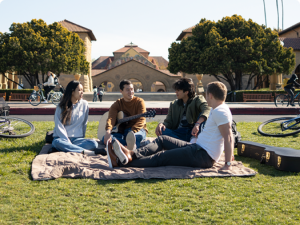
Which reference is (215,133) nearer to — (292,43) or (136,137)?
(136,137)

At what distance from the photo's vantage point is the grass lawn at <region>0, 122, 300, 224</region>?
221cm

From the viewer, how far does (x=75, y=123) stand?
4.61m

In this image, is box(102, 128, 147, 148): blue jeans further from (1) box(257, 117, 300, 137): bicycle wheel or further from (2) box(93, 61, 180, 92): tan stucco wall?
(2) box(93, 61, 180, 92): tan stucco wall

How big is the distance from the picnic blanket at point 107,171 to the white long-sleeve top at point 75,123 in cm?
71

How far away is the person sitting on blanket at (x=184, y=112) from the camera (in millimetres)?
4246

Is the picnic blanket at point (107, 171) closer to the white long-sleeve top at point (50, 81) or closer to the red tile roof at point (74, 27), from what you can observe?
the white long-sleeve top at point (50, 81)

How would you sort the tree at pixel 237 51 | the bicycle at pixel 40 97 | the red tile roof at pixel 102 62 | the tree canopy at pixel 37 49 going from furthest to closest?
the red tile roof at pixel 102 62
the tree at pixel 237 51
the tree canopy at pixel 37 49
the bicycle at pixel 40 97

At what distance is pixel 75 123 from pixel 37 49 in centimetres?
2550

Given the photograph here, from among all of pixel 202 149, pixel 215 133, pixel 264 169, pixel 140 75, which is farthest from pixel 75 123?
pixel 140 75

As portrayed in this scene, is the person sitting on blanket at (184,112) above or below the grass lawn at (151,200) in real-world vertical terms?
above

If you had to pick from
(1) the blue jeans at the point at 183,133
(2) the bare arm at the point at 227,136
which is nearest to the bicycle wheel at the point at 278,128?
(1) the blue jeans at the point at 183,133

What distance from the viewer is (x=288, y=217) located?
7.30 feet

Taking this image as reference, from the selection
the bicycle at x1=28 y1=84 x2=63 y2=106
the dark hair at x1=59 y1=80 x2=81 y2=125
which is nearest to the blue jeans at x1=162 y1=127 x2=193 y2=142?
the dark hair at x1=59 y1=80 x2=81 y2=125

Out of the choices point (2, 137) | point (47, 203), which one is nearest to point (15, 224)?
point (47, 203)
